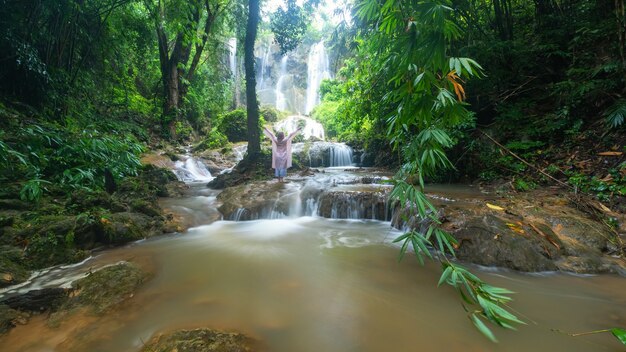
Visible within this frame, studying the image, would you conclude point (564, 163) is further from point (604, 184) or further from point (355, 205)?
point (355, 205)

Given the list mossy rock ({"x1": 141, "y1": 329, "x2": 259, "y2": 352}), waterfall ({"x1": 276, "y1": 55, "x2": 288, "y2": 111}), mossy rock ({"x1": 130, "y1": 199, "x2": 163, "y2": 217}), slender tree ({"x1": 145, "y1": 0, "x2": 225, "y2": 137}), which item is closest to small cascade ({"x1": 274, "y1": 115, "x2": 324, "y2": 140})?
slender tree ({"x1": 145, "y1": 0, "x2": 225, "y2": 137})

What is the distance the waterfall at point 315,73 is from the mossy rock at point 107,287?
2746 cm

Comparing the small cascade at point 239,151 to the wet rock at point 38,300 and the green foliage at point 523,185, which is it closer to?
the green foliage at point 523,185

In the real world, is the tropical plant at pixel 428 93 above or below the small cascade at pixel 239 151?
below

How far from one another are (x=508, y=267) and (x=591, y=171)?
2.94m

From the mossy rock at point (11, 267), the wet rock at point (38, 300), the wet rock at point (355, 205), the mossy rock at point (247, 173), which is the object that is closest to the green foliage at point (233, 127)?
the mossy rock at point (247, 173)

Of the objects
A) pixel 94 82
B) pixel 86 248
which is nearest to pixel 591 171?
pixel 86 248

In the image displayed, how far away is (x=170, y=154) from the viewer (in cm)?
997

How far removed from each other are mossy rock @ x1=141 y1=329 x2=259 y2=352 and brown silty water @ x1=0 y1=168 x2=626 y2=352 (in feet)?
0.40

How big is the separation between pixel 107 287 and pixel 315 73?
30566 mm

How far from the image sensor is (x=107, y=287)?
7.49 ft

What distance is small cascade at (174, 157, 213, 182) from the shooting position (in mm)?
9273

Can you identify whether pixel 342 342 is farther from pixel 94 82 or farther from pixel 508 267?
pixel 94 82

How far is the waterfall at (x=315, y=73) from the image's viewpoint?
2905cm
